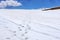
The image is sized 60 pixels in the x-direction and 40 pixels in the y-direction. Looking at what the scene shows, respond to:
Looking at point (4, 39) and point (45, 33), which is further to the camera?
point (45, 33)

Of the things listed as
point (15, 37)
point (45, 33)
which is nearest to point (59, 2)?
point (45, 33)

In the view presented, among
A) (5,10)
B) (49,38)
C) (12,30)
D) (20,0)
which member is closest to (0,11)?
(5,10)

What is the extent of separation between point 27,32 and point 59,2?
1.07 meters

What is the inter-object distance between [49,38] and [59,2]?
111cm

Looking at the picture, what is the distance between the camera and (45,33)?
3.14 feet

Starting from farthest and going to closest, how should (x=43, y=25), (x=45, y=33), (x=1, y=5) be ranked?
(x=1, y=5) → (x=43, y=25) → (x=45, y=33)

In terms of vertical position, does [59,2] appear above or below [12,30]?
above

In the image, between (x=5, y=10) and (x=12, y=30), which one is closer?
(x=12, y=30)

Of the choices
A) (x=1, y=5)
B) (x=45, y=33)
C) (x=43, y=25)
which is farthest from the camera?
(x=1, y=5)

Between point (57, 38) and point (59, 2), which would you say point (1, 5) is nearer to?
point (59, 2)

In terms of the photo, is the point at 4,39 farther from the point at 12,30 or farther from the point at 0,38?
the point at 12,30

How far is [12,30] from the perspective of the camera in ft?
3.38

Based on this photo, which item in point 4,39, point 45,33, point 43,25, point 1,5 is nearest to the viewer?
point 4,39

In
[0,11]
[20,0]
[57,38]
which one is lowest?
[57,38]
